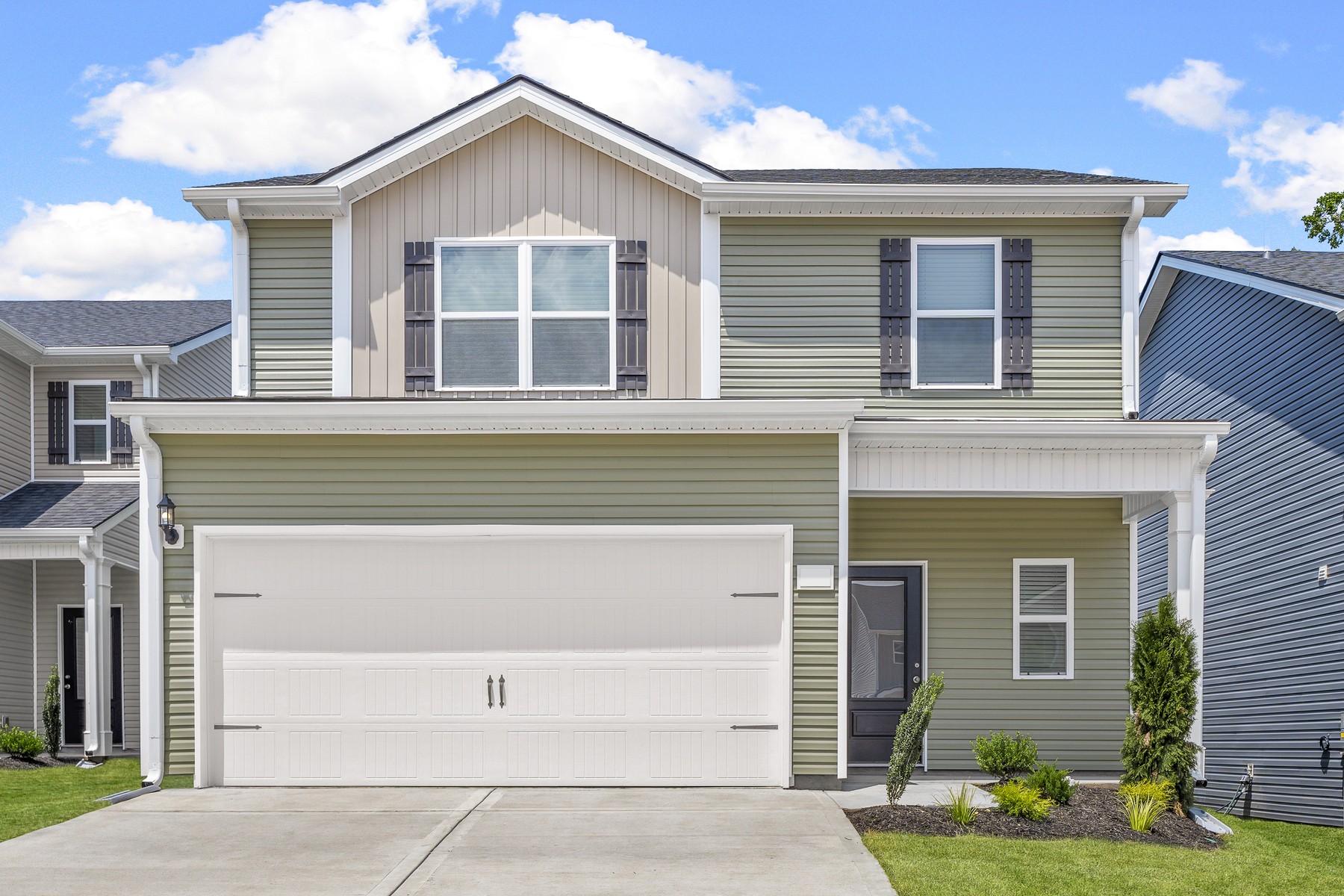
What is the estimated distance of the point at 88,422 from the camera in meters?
18.1

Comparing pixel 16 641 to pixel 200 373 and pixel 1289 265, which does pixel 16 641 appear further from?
pixel 1289 265

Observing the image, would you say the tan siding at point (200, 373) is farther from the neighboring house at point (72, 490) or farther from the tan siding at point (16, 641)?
the tan siding at point (16, 641)

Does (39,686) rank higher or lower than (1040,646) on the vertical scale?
lower

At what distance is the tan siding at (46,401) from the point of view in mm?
18031

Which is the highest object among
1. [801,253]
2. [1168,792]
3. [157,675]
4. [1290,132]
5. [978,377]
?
[1290,132]

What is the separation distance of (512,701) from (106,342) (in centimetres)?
1060

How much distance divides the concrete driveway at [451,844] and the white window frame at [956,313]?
14.2 ft

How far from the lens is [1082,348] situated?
12.3m

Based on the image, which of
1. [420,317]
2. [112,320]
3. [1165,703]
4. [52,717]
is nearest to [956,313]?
[1165,703]

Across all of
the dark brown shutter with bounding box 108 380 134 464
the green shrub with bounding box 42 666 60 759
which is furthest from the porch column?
the dark brown shutter with bounding box 108 380 134 464

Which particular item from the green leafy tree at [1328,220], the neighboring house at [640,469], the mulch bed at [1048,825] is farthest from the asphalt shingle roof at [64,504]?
the green leafy tree at [1328,220]

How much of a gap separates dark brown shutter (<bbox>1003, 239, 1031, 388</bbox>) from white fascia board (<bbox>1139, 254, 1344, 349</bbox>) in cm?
335

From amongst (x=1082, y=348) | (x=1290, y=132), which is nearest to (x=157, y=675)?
(x=1082, y=348)

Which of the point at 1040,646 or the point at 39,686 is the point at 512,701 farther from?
the point at 39,686
